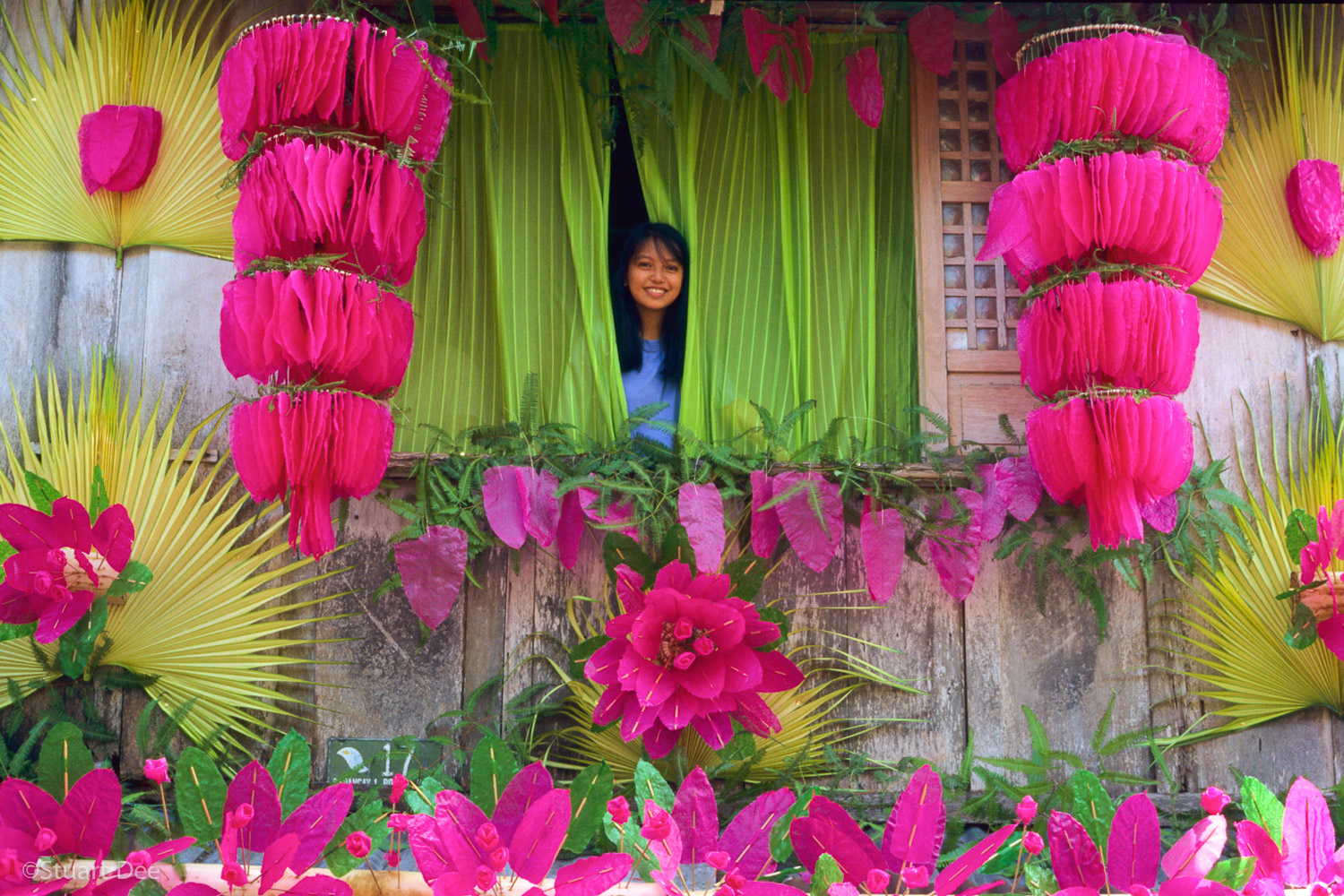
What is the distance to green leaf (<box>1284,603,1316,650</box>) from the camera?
2.43 metres

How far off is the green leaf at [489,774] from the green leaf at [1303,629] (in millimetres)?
1776

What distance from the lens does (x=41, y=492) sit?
232 centimetres

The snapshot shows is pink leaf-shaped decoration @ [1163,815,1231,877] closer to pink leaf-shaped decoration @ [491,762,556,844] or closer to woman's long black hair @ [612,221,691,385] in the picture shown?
pink leaf-shaped decoration @ [491,762,556,844]

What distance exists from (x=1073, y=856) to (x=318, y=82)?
6.92 feet

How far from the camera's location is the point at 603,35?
2.83m

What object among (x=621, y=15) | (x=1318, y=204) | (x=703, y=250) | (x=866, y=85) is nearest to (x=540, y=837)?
(x=703, y=250)

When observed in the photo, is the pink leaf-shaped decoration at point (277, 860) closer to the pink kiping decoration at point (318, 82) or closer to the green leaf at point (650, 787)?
the green leaf at point (650, 787)

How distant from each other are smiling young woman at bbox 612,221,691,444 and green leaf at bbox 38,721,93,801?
1.47 metres

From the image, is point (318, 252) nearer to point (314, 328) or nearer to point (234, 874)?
point (314, 328)

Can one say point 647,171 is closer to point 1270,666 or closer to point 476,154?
point 476,154

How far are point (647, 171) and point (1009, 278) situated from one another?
1.01 m

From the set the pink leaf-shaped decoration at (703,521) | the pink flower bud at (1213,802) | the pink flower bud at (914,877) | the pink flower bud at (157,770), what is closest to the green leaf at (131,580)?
the pink flower bud at (157,770)

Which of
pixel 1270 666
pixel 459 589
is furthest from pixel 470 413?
pixel 1270 666

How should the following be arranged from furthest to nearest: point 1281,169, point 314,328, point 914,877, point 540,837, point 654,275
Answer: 1. point 654,275
2. point 1281,169
3. point 314,328
4. point 540,837
5. point 914,877
